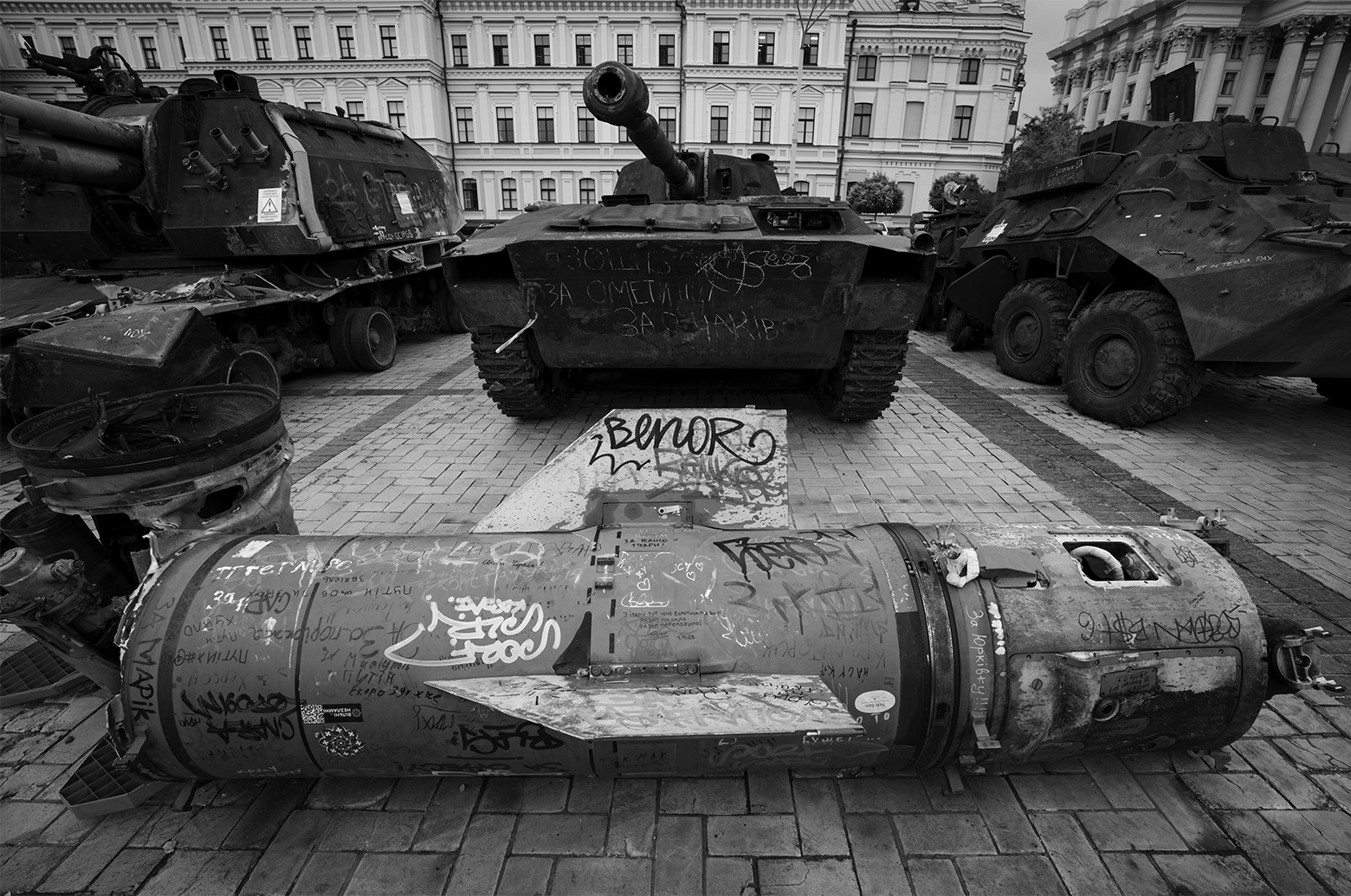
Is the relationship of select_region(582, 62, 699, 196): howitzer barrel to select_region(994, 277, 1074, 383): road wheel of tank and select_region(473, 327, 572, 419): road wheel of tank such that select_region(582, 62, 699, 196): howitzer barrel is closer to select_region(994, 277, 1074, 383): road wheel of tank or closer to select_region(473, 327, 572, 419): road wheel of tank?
select_region(473, 327, 572, 419): road wheel of tank

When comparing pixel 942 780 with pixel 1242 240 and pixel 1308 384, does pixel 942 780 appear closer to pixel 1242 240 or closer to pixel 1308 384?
pixel 1242 240

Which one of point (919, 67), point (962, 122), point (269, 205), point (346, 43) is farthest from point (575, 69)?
point (269, 205)

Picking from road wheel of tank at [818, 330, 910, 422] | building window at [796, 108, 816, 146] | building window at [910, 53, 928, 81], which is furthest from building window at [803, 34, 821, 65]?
road wheel of tank at [818, 330, 910, 422]

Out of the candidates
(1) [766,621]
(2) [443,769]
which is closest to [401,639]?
(2) [443,769]

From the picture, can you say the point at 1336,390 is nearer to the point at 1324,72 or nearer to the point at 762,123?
the point at 762,123

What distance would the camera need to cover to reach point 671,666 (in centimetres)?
201

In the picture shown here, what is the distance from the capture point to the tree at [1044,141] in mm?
30812

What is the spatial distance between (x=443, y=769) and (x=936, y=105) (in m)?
38.5

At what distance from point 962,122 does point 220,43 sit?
36.8 metres

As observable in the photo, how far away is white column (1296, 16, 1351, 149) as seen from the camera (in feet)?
131

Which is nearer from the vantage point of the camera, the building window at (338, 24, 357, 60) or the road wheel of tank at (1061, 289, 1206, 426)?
the road wheel of tank at (1061, 289, 1206, 426)

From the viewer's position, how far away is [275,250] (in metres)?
7.16

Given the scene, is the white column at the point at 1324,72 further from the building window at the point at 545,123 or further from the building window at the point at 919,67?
the building window at the point at 545,123

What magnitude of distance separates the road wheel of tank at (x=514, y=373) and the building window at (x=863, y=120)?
1303 inches
